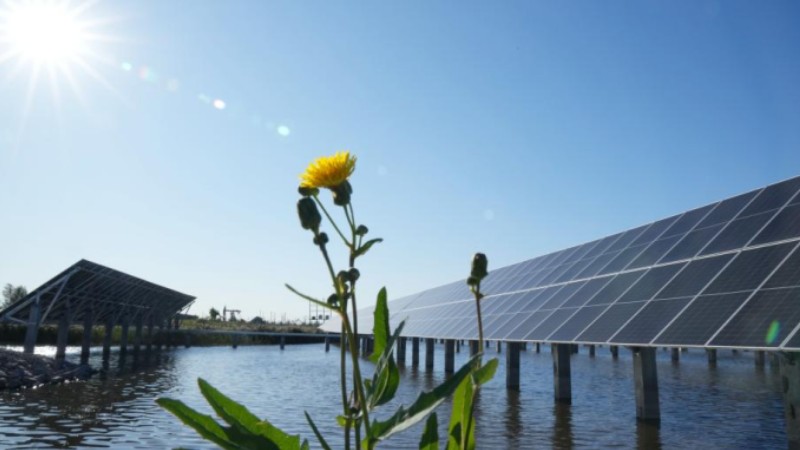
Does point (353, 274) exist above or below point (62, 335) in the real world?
above

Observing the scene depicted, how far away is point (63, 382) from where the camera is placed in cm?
2334

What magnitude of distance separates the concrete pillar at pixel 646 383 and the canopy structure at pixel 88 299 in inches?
917

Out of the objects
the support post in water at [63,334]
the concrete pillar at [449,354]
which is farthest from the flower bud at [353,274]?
the support post in water at [63,334]

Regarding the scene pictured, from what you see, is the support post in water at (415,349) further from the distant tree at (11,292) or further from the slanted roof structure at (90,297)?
the distant tree at (11,292)

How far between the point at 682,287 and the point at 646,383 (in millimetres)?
2593

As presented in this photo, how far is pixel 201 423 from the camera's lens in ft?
4.44

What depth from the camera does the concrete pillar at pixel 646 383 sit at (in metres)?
14.6

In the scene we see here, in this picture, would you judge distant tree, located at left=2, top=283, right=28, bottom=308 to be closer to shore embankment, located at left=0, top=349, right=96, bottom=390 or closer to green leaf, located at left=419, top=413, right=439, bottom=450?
shore embankment, located at left=0, top=349, right=96, bottom=390

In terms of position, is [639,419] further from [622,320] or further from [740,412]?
[740,412]

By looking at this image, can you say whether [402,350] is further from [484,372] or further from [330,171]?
[330,171]

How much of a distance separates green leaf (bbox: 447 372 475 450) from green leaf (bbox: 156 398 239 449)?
58cm

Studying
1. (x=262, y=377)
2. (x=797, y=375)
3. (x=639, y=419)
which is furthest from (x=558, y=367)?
(x=262, y=377)

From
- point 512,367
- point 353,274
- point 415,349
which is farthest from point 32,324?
point 353,274

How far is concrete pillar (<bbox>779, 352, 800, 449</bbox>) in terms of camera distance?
10922 mm
